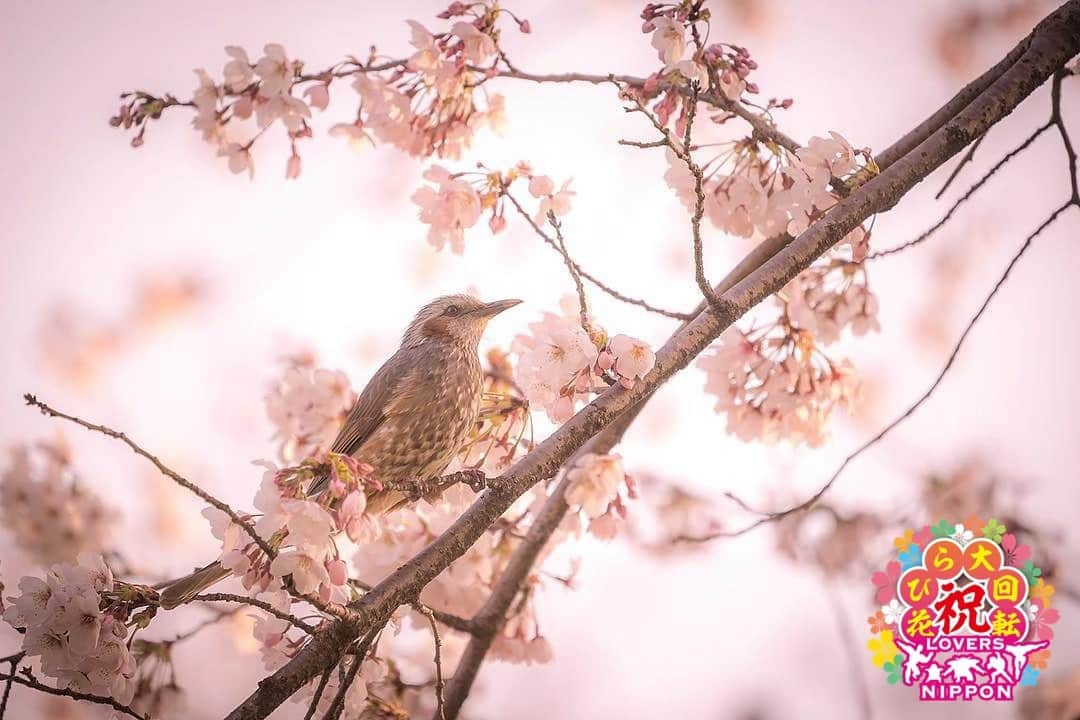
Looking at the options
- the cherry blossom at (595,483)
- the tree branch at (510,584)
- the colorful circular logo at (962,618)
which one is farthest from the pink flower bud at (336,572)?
the colorful circular logo at (962,618)

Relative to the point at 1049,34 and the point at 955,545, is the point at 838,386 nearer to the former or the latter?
the point at 955,545

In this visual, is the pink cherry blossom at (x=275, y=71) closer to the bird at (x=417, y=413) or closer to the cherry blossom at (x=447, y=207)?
the cherry blossom at (x=447, y=207)

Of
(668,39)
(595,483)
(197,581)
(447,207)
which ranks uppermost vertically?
(668,39)

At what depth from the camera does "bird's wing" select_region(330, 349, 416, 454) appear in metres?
3.73

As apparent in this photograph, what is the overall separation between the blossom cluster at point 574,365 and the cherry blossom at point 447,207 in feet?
1.66

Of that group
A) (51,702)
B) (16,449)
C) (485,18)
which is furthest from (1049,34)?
(51,702)

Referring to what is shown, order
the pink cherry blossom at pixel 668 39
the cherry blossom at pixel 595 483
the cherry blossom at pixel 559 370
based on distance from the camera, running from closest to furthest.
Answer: the cherry blossom at pixel 559 370 < the pink cherry blossom at pixel 668 39 < the cherry blossom at pixel 595 483

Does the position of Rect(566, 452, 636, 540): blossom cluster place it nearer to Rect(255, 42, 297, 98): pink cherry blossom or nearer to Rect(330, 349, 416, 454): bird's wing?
Rect(330, 349, 416, 454): bird's wing

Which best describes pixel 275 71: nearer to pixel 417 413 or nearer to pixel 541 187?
pixel 541 187

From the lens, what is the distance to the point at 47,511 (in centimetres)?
457

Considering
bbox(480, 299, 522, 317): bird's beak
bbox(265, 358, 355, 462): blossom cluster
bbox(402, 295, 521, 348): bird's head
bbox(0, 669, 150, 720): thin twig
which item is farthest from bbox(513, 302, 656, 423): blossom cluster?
bbox(265, 358, 355, 462): blossom cluster

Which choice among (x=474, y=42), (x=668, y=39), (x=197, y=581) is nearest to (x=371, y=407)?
(x=197, y=581)

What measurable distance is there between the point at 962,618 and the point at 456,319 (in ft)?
8.78

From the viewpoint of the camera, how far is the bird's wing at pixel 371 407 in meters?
3.73
